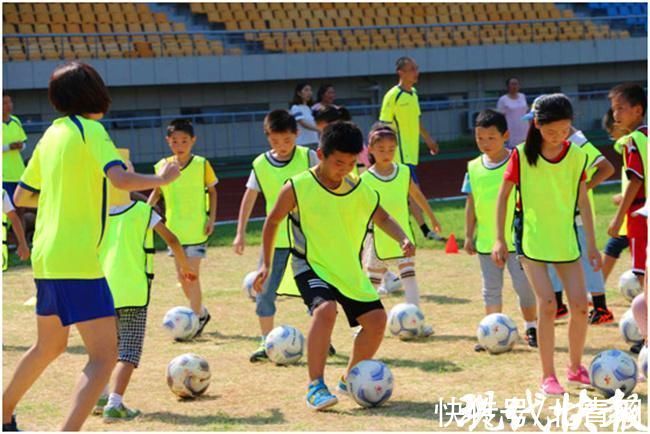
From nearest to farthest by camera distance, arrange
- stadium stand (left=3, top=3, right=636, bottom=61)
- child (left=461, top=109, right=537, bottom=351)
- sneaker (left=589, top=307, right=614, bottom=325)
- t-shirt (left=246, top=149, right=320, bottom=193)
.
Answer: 1. child (left=461, top=109, right=537, bottom=351)
2. t-shirt (left=246, top=149, right=320, bottom=193)
3. sneaker (left=589, top=307, right=614, bottom=325)
4. stadium stand (left=3, top=3, right=636, bottom=61)

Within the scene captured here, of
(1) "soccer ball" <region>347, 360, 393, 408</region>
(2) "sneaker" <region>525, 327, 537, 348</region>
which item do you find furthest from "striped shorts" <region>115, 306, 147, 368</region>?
(2) "sneaker" <region>525, 327, 537, 348</region>

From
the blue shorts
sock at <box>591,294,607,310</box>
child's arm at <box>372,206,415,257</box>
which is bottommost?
sock at <box>591,294,607,310</box>

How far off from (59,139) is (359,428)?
2264mm

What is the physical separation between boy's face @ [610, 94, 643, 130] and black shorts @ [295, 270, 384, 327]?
2.43m

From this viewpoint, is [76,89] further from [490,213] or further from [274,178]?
[490,213]

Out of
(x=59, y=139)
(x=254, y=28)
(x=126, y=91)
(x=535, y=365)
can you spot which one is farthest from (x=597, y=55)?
(x=59, y=139)

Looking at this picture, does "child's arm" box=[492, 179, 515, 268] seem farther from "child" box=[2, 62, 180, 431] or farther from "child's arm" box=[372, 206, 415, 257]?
"child" box=[2, 62, 180, 431]

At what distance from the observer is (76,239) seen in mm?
5992

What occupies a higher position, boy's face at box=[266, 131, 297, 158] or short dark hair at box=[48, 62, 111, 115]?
short dark hair at box=[48, 62, 111, 115]

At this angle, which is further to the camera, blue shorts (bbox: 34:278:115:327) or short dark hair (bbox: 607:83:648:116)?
short dark hair (bbox: 607:83:648:116)

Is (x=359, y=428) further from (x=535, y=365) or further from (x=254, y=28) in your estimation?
(x=254, y=28)

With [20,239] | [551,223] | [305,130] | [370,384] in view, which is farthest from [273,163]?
[305,130]

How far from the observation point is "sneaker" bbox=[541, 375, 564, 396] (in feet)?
24.5

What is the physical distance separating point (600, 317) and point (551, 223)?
272 cm
